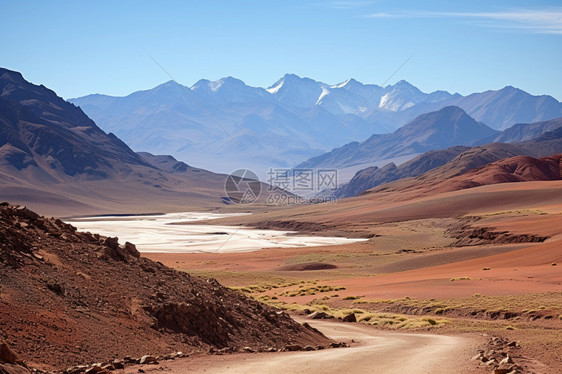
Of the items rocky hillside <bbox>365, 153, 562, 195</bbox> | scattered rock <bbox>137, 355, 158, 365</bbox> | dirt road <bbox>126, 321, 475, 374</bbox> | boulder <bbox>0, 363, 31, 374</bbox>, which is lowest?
dirt road <bbox>126, 321, 475, 374</bbox>

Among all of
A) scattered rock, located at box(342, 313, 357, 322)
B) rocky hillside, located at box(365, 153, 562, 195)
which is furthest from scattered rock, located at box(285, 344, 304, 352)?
rocky hillside, located at box(365, 153, 562, 195)

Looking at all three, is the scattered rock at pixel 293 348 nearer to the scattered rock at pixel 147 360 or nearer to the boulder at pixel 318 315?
the scattered rock at pixel 147 360

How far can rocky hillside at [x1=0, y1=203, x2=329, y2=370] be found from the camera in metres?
13.1

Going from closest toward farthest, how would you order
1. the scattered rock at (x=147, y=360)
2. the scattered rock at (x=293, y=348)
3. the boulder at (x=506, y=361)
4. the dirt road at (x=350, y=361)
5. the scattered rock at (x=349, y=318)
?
the scattered rock at (x=147, y=360), the dirt road at (x=350, y=361), the boulder at (x=506, y=361), the scattered rock at (x=293, y=348), the scattered rock at (x=349, y=318)

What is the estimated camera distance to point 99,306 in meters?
15.4

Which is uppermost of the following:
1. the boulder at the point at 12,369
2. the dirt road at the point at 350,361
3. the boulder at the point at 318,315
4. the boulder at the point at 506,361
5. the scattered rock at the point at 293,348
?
the boulder at the point at 12,369

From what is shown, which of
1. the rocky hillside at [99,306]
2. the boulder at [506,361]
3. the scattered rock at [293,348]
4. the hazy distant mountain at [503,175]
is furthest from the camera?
the hazy distant mountain at [503,175]

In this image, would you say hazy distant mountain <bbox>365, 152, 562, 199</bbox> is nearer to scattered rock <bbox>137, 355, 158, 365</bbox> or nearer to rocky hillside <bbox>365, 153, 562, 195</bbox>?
rocky hillside <bbox>365, 153, 562, 195</bbox>

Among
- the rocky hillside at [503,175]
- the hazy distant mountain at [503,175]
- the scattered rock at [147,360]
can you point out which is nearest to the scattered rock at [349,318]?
the scattered rock at [147,360]

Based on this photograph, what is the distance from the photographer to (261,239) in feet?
336

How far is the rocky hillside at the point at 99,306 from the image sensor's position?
13.1 m

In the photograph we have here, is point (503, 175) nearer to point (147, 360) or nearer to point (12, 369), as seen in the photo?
point (147, 360)

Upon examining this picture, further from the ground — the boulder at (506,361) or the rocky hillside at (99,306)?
the rocky hillside at (99,306)

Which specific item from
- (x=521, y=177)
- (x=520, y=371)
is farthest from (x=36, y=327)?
(x=521, y=177)
